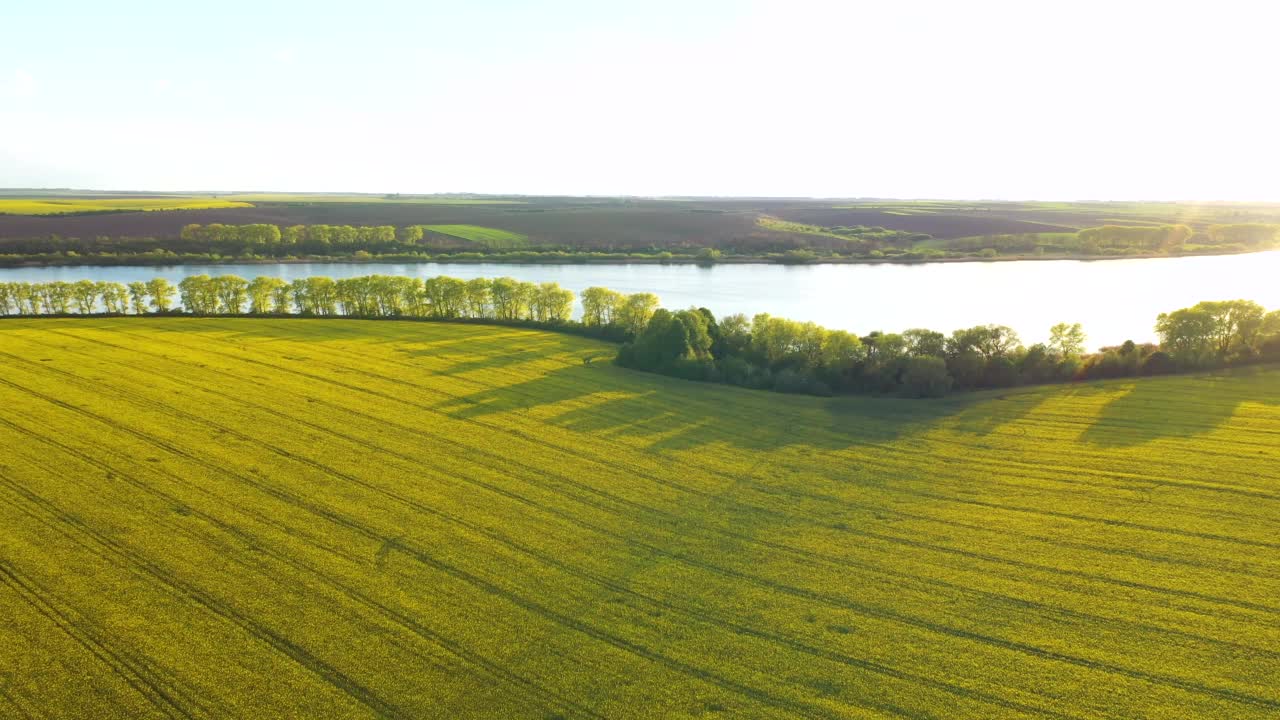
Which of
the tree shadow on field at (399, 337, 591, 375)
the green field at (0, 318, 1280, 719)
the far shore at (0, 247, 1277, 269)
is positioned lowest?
the green field at (0, 318, 1280, 719)

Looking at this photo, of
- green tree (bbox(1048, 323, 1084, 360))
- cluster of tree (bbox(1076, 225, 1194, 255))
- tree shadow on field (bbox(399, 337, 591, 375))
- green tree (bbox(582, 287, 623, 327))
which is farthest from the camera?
cluster of tree (bbox(1076, 225, 1194, 255))

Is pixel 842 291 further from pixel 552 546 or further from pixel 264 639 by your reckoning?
pixel 264 639

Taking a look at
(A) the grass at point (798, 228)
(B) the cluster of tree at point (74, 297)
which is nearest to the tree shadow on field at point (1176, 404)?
(B) the cluster of tree at point (74, 297)

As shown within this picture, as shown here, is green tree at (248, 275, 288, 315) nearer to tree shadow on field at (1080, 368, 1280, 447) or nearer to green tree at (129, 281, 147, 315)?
green tree at (129, 281, 147, 315)

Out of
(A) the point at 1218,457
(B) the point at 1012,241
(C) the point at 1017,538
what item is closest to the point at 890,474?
(C) the point at 1017,538

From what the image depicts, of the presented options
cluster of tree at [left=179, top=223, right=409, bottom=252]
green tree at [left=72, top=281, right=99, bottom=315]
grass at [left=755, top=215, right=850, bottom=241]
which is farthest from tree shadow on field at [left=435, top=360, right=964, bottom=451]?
grass at [left=755, top=215, right=850, bottom=241]

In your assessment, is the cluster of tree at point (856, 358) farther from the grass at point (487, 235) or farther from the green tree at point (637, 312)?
the grass at point (487, 235)
